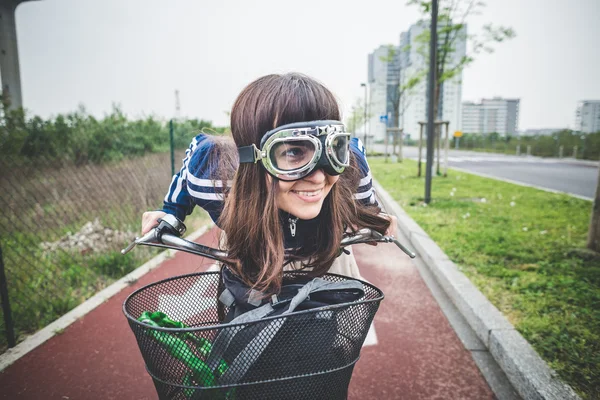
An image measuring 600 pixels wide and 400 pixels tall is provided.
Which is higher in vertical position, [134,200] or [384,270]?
[134,200]

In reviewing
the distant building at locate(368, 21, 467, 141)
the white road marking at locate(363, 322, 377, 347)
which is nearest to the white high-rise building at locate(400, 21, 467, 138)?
the distant building at locate(368, 21, 467, 141)

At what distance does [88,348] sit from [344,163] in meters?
2.66

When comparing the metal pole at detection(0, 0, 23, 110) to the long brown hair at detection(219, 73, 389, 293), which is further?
the metal pole at detection(0, 0, 23, 110)

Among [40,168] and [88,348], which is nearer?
[88,348]

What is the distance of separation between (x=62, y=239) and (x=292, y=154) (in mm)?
6214

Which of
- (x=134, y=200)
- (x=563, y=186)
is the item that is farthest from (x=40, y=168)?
(x=563, y=186)

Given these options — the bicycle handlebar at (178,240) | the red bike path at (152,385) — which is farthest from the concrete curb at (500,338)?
the bicycle handlebar at (178,240)

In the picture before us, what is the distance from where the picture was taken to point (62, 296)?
3.72 meters

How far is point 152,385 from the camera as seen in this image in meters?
2.47

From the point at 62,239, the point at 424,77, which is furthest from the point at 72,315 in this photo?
the point at 424,77

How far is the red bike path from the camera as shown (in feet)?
7.74

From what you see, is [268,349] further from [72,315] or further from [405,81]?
[405,81]

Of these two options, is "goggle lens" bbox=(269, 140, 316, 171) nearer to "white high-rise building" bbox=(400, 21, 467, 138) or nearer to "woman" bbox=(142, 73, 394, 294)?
"woman" bbox=(142, 73, 394, 294)

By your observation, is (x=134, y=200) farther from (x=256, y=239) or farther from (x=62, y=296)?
(x=256, y=239)
